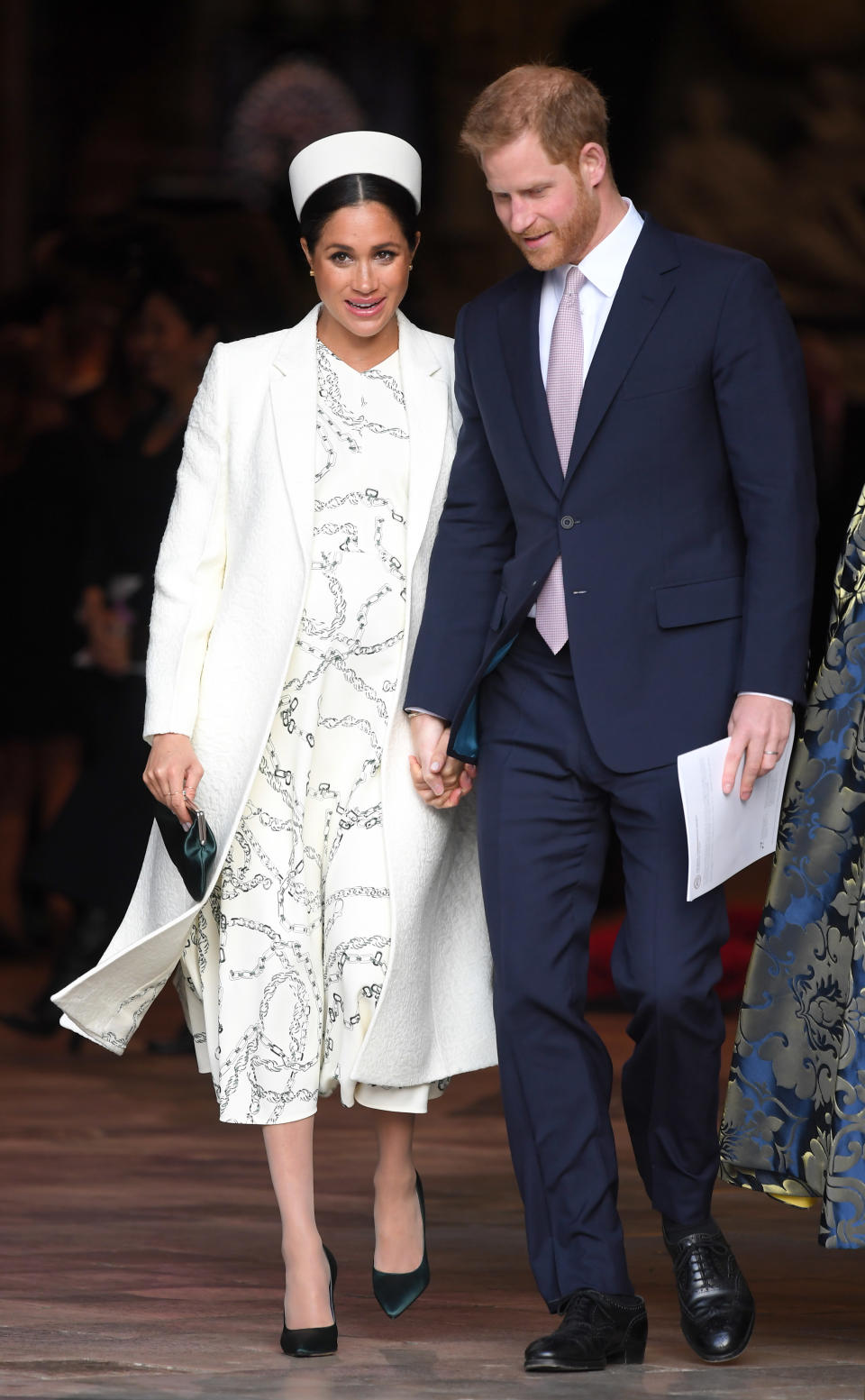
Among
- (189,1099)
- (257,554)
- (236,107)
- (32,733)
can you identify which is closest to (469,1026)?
(257,554)

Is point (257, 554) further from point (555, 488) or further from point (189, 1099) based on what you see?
point (189, 1099)

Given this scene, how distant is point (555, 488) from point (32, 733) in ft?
14.4

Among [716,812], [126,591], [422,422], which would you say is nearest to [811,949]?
[716,812]

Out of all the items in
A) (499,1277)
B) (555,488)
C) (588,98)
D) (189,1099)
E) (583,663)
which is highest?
(588,98)

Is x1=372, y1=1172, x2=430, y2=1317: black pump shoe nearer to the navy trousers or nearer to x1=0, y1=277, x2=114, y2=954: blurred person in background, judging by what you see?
the navy trousers

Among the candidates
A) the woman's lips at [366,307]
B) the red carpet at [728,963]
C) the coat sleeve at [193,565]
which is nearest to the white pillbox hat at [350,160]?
the woman's lips at [366,307]

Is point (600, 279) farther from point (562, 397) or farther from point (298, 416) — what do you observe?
point (298, 416)

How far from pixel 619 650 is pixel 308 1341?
1000mm

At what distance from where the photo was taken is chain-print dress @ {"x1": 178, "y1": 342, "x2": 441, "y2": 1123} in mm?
2934

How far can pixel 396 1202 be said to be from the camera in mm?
3051

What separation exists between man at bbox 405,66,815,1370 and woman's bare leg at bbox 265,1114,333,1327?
291 millimetres

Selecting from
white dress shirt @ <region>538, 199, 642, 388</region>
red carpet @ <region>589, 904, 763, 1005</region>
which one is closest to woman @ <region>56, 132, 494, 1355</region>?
white dress shirt @ <region>538, 199, 642, 388</region>

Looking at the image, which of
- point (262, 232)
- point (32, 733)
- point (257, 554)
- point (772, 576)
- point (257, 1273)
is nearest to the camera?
point (772, 576)

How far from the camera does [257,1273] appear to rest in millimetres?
3271
